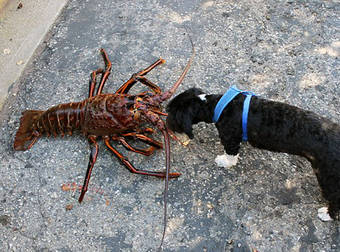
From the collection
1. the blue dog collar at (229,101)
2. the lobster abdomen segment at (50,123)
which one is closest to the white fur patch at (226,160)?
Result: the blue dog collar at (229,101)

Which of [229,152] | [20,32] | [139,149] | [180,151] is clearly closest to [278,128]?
[229,152]

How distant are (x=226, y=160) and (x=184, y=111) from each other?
0.75m

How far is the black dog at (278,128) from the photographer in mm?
2746

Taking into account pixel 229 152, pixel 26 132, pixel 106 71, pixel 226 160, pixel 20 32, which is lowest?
pixel 26 132

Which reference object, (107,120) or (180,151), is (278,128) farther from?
(107,120)

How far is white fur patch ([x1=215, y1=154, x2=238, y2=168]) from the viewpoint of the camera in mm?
3521

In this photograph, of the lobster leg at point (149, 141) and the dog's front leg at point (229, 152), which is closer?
the dog's front leg at point (229, 152)

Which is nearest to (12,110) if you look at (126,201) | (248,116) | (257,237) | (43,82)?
(43,82)

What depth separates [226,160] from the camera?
3.54m

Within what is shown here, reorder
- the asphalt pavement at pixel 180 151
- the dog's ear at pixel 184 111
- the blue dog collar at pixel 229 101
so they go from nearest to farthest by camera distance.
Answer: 1. the blue dog collar at pixel 229 101
2. the dog's ear at pixel 184 111
3. the asphalt pavement at pixel 180 151

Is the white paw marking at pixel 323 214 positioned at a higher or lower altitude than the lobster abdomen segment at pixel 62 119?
lower

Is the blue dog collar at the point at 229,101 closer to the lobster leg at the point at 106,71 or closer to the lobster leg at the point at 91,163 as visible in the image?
the lobster leg at the point at 91,163

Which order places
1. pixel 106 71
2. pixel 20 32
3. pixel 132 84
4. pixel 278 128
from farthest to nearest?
pixel 20 32 → pixel 106 71 → pixel 132 84 → pixel 278 128

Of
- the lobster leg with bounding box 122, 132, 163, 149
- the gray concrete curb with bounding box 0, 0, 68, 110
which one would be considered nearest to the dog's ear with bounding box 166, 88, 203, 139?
the lobster leg with bounding box 122, 132, 163, 149
